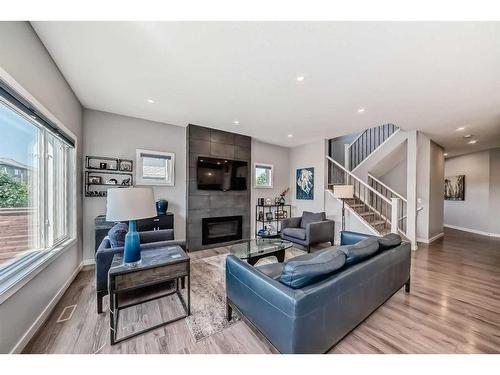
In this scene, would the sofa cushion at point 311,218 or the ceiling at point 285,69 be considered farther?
the sofa cushion at point 311,218

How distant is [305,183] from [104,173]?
4.94 meters

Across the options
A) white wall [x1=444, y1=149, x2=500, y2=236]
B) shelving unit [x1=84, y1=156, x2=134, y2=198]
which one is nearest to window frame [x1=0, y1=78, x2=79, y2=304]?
shelving unit [x1=84, y1=156, x2=134, y2=198]

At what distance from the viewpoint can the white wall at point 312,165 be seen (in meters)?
5.52

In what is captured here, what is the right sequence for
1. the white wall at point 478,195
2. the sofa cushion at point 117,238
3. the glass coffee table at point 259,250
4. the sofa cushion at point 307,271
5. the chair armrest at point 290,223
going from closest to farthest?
the sofa cushion at point 307,271 → the sofa cushion at point 117,238 → the glass coffee table at point 259,250 → the chair armrest at point 290,223 → the white wall at point 478,195

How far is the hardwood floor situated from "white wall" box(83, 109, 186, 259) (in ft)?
4.27

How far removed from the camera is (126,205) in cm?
179

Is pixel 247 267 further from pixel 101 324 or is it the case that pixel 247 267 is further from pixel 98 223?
pixel 98 223

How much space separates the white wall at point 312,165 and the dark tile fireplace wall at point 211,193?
174cm

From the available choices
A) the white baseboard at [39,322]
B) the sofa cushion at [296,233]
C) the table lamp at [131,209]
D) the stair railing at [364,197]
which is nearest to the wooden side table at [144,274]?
the table lamp at [131,209]

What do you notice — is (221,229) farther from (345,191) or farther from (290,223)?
(345,191)

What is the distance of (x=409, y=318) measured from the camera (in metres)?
2.03

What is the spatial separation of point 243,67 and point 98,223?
10.9ft

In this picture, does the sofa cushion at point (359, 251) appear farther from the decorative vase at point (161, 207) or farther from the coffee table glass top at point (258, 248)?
the decorative vase at point (161, 207)
